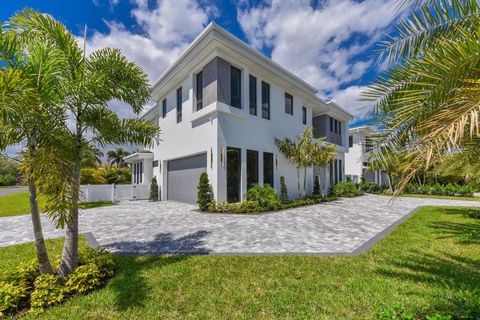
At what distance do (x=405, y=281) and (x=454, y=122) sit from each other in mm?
3013

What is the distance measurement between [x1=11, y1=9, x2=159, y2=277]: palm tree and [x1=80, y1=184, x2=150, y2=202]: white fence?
Result: 13.4m

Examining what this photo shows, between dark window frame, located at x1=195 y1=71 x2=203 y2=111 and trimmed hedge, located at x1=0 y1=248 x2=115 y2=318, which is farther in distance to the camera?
dark window frame, located at x1=195 y1=71 x2=203 y2=111

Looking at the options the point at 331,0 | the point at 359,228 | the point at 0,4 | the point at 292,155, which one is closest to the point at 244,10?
the point at 331,0

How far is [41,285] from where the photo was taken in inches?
137

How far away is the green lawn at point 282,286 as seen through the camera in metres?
3.15

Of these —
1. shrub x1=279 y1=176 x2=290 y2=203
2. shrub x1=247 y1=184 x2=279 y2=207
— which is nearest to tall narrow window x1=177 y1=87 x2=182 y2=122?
shrub x1=247 y1=184 x2=279 y2=207

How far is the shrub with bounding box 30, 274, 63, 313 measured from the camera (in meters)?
3.26

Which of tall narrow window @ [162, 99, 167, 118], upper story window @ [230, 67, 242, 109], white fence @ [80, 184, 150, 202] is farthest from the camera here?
tall narrow window @ [162, 99, 167, 118]

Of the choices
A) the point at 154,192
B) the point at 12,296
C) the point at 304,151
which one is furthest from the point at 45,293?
the point at 154,192

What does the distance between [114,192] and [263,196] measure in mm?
11477

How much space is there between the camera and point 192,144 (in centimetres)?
1307

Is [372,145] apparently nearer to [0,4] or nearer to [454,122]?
[454,122]

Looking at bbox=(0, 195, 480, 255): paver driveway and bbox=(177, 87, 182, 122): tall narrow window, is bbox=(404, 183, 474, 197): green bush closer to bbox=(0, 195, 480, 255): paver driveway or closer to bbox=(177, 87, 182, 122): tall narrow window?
bbox=(0, 195, 480, 255): paver driveway

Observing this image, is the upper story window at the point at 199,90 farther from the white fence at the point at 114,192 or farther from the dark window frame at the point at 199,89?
the white fence at the point at 114,192
